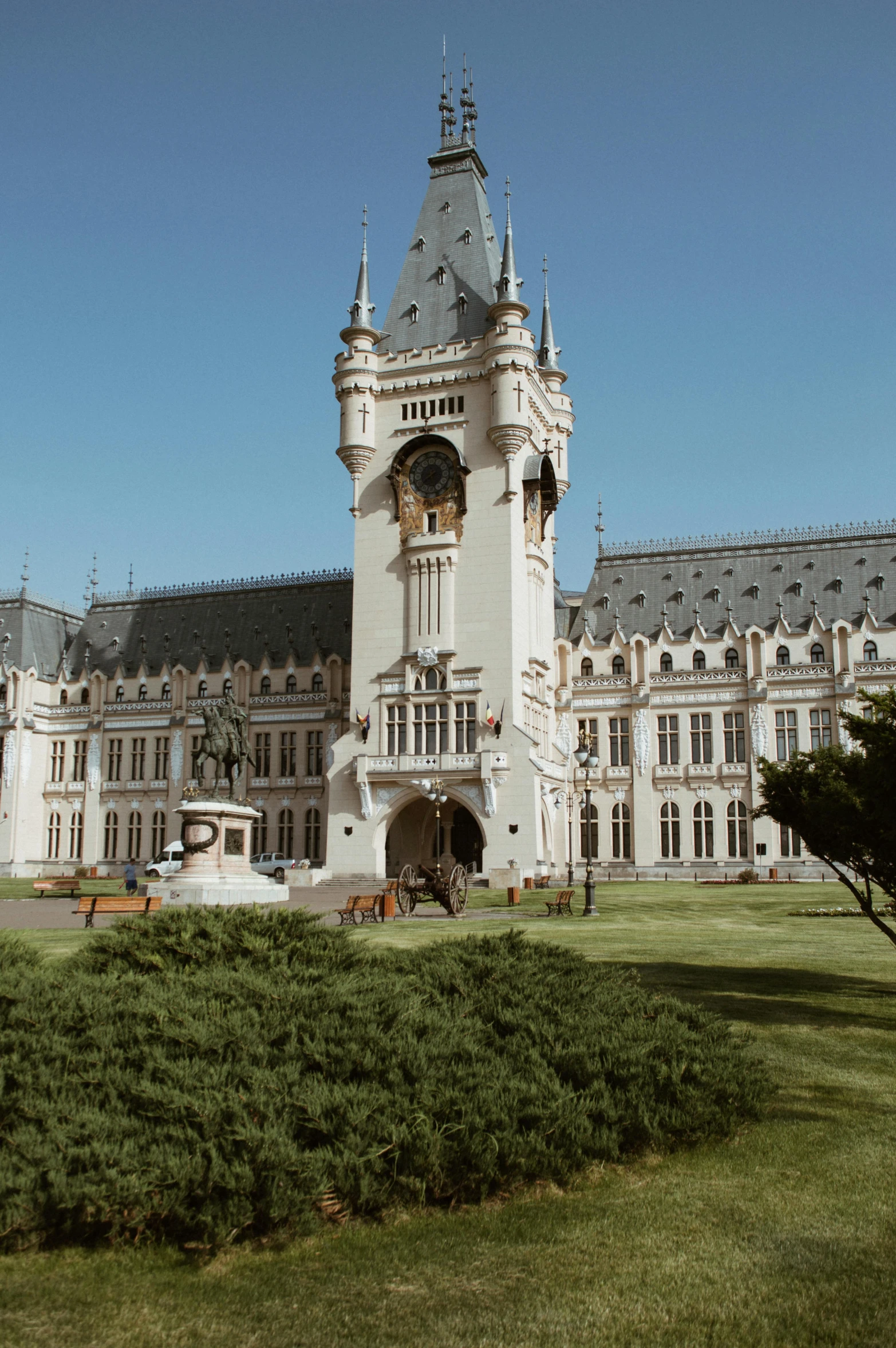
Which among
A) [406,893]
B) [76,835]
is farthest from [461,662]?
[76,835]

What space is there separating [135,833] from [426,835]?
2283 centimetres

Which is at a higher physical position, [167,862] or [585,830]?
[585,830]

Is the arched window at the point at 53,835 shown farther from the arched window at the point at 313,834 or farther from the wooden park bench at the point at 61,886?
the wooden park bench at the point at 61,886

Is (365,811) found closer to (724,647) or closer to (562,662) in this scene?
(562,662)

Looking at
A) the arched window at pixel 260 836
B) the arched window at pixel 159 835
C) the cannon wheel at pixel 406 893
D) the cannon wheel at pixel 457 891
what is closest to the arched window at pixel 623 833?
the arched window at pixel 260 836

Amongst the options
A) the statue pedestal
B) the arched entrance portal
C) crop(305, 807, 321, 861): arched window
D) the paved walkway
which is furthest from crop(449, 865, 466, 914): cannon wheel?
crop(305, 807, 321, 861): arched window

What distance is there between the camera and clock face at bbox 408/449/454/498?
191 feet

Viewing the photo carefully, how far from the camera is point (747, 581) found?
224 feet

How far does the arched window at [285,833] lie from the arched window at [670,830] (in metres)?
23.9

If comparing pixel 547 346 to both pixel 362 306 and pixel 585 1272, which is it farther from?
pixel 585 1272

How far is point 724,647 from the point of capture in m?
65.1

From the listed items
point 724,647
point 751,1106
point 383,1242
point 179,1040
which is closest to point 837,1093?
point 751,1106

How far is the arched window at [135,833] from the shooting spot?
71688 mm

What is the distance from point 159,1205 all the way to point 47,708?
7319 cm
